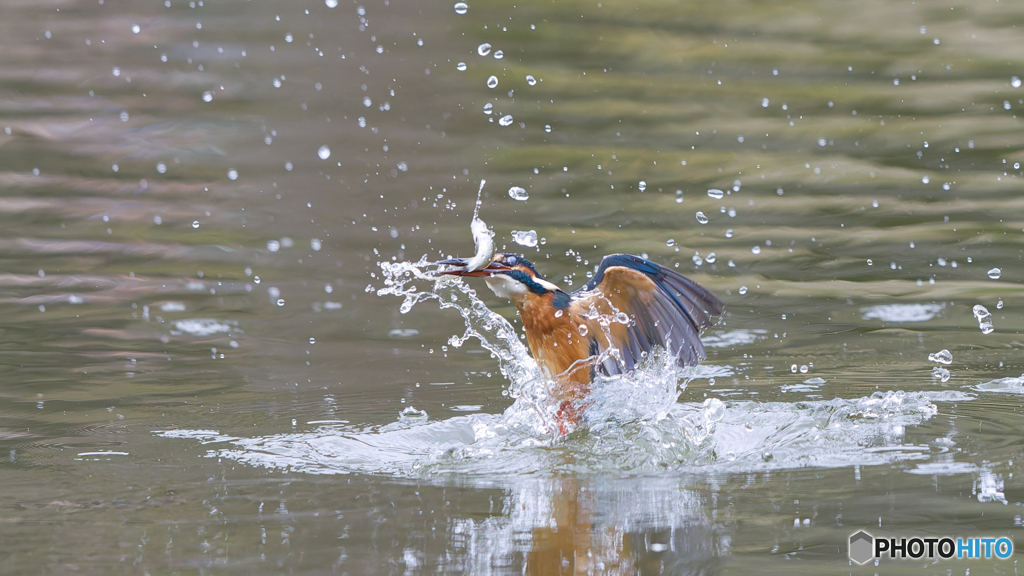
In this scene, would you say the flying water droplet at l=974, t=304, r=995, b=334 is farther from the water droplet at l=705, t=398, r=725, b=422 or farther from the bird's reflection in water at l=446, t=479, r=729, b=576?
the bird's reflection in water at l=446, t=479, r=729, b=576

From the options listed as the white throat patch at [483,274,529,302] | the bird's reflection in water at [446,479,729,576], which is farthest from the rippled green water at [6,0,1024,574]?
the white throat patch at [483,274,529,302]

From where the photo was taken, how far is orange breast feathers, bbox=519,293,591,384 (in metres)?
4.46

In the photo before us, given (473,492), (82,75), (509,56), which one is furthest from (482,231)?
(82,75)

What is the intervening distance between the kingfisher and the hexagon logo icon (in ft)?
4.97

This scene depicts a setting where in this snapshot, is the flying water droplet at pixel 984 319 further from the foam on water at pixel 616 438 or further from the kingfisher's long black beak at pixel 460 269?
the kingfisher's long black beak at pixel 460 269

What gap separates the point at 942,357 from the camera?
16.1 ft

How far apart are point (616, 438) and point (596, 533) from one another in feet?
3.45

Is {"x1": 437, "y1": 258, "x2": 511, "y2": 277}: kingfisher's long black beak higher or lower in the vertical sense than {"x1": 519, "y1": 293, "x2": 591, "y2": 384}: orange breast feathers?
higher

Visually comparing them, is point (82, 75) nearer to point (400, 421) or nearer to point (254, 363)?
point (254, 363)

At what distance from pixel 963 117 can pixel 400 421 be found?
17.2ft

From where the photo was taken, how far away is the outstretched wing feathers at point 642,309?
166 inches

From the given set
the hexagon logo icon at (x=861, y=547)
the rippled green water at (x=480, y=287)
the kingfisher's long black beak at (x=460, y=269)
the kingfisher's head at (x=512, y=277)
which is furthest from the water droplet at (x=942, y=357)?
the hexagon logo icon at (x=861, y=547)

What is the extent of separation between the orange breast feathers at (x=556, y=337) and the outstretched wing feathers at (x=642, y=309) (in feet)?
0.18

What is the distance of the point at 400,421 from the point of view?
13.8ft
